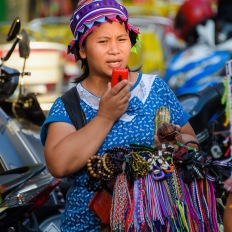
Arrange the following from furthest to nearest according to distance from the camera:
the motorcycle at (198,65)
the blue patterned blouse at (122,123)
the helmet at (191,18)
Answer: the helmet at (191,18) → the motorcycle at (198,65) → the blue patterned blouse at (122,123)

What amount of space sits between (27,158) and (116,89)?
1541 millimetres

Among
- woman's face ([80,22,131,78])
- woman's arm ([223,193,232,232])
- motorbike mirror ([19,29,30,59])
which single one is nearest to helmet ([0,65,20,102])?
motorbike mirror ([19,29,30,59])

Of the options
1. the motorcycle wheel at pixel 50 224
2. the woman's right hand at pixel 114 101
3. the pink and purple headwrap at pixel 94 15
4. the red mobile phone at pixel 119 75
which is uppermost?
the pink and purple headwrap at pixel 94 15

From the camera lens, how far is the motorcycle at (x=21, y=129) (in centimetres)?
496

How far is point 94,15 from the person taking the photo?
3.75 m

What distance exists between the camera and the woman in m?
3.61

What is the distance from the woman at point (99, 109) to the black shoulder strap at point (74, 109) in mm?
19

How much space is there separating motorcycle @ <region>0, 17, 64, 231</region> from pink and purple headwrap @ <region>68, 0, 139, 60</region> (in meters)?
1.20

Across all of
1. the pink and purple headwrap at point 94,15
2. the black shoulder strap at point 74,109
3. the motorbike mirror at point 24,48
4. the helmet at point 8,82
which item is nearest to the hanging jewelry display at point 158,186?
the black shoulder strap at point 74,109

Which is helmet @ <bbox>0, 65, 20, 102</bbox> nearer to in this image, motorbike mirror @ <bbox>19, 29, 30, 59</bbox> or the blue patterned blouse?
motorbike mirror @ <bbox>19, 29, 30, 59</bbox>

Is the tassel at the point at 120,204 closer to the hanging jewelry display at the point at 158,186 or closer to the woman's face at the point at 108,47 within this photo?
the hanging jewelry display at the point at 158,186

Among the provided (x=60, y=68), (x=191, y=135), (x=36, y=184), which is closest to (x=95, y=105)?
(x=191, y=135)

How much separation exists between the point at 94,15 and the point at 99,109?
0.41m

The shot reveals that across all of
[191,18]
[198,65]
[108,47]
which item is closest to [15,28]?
[108,47]
